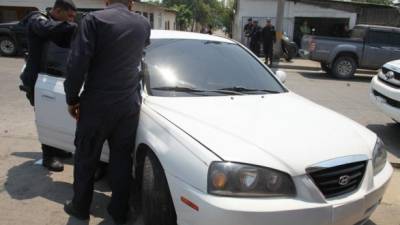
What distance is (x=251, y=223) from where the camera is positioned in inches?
102

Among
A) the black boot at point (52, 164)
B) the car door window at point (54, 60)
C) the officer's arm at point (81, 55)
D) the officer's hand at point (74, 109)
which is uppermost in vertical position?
the officer's arm at point (81, 55)

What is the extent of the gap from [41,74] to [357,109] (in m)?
6.72

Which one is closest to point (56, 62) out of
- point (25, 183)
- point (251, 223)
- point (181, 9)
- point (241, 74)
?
point (25, 183)

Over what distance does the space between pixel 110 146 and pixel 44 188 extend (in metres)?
1.30

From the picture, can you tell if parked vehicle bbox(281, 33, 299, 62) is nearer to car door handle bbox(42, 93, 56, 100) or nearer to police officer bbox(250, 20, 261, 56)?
police officer bbox(250, 20, 261, 56)

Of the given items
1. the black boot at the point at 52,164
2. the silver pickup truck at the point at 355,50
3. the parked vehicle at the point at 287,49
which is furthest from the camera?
the parked vehicle at the point at 287,49

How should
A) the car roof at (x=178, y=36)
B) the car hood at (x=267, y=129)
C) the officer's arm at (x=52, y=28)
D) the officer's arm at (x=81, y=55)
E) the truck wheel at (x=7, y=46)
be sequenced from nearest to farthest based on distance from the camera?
the car hood at (x=267, y=129) < the officer's arm at (x=81, y=55) < the officer's arm at (x=52, y=28) < the car roof at (x=178, y=36) < the truck wheel at (x=7, y=46)

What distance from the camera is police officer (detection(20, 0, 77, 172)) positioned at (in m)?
4.16

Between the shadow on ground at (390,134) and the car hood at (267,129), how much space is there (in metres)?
3.03

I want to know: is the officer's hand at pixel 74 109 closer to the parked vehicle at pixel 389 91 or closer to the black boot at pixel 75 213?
the black boot at pixel 75 213

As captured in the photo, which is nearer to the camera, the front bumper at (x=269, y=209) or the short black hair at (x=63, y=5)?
the front bumper at (x=269, y=209)

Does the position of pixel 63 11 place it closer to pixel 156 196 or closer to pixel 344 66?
pixel 156 196

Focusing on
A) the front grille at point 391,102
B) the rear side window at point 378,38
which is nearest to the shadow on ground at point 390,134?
the front grille at point 391,102

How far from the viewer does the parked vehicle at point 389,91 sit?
21.2 ft
